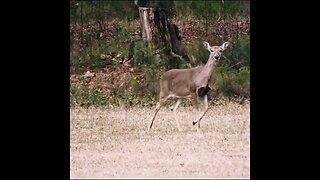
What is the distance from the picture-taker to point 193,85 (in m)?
7.72

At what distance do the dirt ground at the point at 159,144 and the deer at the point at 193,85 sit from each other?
8cm

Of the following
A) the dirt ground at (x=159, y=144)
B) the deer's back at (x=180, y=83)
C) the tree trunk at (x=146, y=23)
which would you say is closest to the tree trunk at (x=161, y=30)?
the tree trunk at (x=146, y=23)

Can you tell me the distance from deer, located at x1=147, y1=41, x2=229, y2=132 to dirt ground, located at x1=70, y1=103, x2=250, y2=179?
8 centimetres

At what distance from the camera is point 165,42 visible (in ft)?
26.9

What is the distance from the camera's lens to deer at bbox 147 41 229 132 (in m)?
7.72

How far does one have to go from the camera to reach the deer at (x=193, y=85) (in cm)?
772

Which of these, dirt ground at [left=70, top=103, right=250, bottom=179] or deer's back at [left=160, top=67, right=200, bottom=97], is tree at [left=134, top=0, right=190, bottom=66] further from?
dirt ground at [left=70, top=103, right=250, bottom=179]

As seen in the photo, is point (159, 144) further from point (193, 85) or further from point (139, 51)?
point (139, 51)

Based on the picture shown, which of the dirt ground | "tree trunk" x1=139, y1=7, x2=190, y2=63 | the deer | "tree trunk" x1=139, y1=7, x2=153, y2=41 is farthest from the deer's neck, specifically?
"tree trunk" x1=139, y1=7, x2=153, y2=41
